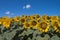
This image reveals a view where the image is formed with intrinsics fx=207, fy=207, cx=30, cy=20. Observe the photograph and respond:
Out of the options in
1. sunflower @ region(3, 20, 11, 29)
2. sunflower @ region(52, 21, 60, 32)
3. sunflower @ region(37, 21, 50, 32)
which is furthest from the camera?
sunflower @ region(3, 20, 11, 29)

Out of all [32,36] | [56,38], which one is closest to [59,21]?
[56,38]

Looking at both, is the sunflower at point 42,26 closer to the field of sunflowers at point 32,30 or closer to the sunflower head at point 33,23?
Result: the field of sunflowers at point 32,30

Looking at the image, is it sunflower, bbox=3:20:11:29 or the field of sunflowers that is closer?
the field of sunflowers

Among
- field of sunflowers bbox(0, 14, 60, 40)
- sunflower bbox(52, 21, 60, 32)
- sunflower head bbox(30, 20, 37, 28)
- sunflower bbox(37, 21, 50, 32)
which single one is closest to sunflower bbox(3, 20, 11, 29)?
field of sunflowers bbox(0, 14, 60, 40)

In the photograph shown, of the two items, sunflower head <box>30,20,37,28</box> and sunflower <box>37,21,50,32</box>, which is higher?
sunflower head <box>30,20,37,28</box>

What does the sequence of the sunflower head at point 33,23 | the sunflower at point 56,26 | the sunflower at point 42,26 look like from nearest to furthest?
the sunflower at point 56,26, the sunflower at point 42,26, the sunflower head at point 33,23

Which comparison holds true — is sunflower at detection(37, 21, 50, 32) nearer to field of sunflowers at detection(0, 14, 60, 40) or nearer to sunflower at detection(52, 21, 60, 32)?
field of sunflowers at detection(0, 14, 60, 40)

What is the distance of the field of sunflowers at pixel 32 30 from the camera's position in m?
4.64

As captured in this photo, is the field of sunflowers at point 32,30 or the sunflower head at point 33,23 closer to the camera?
the field of sunflowers at point 32,30

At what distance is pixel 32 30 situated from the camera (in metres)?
5.01

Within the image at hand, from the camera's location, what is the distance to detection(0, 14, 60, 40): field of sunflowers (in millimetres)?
4637

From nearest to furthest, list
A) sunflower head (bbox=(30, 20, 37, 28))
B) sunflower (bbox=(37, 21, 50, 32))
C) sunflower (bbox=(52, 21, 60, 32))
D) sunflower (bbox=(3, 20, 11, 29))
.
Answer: sunflower (bbox=(52, 21, 60, 32))
sunflower (bbox=(37, 21, 50, 32))
sunflower head (bbox=(30, 20, 37, 28))
sunflower (bbox=(3, 20, 11, 29))

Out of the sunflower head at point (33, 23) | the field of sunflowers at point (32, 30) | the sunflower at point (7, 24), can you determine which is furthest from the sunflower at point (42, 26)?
the sunflower at point (7, 24)

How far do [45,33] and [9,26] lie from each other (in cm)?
127
